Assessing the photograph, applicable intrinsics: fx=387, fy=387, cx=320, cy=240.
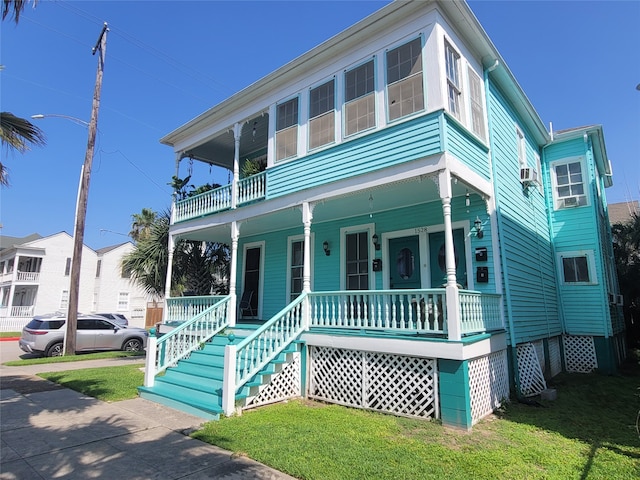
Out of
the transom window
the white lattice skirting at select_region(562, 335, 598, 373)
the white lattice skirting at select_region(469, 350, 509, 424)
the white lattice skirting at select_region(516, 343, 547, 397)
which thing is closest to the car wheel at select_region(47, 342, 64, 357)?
the transom window

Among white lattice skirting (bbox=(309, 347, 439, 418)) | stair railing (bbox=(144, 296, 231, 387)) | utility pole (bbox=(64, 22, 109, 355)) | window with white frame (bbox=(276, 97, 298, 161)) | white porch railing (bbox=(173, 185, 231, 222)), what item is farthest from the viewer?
utility pole (bbox=(64, 22, 109, 355))

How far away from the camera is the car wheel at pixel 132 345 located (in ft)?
50.5

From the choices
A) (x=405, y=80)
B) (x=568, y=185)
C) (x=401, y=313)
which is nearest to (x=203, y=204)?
(x=405, y=80)

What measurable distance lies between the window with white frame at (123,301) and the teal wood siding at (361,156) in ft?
96.9

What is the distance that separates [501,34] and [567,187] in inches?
195

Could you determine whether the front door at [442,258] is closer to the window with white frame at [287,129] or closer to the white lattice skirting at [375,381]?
the white lattice skirting at [375,381]

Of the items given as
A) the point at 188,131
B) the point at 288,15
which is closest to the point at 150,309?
the point at 188,131

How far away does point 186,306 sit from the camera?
11148mm

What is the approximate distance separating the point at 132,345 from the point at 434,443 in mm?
14008

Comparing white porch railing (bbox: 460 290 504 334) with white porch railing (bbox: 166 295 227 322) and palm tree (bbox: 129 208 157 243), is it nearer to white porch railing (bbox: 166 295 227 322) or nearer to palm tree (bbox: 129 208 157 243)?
white porch railing (bbox: 166 295 227 322)

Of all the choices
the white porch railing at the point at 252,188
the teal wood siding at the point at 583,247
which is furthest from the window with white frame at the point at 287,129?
the teal wood siding at the point at 583,247

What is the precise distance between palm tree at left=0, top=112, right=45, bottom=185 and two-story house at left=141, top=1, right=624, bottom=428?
13.9 ft

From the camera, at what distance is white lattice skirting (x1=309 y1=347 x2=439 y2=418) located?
6.11 metres

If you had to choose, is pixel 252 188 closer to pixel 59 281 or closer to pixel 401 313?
pixel 401 313
